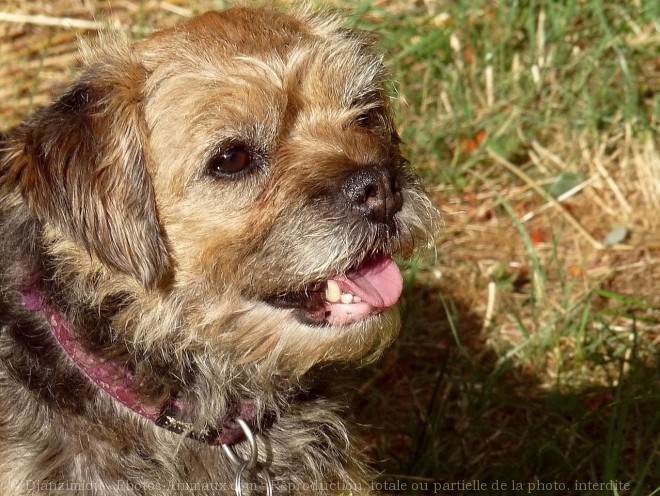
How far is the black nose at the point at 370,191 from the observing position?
→ 264 centimetres

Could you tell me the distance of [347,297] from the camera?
281 cm

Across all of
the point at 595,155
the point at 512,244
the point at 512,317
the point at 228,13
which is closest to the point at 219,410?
the point at 228,13

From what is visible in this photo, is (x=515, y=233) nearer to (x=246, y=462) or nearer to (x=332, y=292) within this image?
(x=332, y=292)

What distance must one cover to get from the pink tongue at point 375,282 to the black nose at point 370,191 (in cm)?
19

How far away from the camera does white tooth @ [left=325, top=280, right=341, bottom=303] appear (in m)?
2.79

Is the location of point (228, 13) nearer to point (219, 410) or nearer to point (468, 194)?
point (219, 410)

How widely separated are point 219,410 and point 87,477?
0.41 meters

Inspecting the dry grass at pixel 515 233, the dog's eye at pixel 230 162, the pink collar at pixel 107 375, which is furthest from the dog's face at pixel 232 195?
the dry grass at pixel 515 233

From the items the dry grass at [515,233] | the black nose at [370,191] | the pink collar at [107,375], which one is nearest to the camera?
the black nose at [370,191]

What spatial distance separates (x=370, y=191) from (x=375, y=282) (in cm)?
31

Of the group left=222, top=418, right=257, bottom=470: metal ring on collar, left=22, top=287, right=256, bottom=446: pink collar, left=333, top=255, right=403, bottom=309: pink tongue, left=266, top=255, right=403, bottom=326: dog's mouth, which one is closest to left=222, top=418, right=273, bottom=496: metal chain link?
left=222, top=418, right=257, bottom=470: metal ring on collar

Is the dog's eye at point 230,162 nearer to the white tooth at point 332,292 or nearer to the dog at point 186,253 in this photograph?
the dog at point 186,253

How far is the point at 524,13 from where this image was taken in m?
5.33

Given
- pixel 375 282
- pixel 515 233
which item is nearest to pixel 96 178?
pixel 375 282
